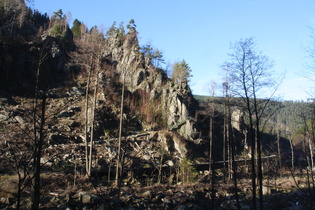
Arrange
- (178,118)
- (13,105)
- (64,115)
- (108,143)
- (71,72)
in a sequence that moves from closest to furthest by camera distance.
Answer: (108,143) → (13,105) → (64,115) → (178,118) → (71,72)

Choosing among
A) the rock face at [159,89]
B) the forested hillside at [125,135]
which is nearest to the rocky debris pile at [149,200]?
the forested hillside at [125,135]

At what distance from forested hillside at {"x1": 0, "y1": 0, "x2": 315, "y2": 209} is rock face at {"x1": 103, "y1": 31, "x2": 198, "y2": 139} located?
0.16 metres

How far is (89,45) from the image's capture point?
1658cm

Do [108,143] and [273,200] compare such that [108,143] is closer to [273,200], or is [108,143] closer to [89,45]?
[89,45]

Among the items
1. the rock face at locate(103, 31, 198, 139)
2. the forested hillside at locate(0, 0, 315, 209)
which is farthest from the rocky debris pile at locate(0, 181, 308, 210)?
the rock face at locate(103, 31, 198, 139)

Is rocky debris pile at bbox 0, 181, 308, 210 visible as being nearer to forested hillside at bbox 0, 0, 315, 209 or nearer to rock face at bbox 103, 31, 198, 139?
forested hillside at bbox 0, 0, 315, 209

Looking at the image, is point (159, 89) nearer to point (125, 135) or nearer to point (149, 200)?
point (149, 200)

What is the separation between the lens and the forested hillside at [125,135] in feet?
33.7

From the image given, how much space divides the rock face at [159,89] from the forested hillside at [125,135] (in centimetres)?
16

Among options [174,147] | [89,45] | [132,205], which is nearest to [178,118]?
[174,147]

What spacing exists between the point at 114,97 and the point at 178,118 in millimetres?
9700

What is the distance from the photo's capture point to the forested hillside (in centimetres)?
1027

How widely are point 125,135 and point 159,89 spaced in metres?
23.7

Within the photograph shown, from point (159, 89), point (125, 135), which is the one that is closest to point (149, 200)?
point (125, 135)
